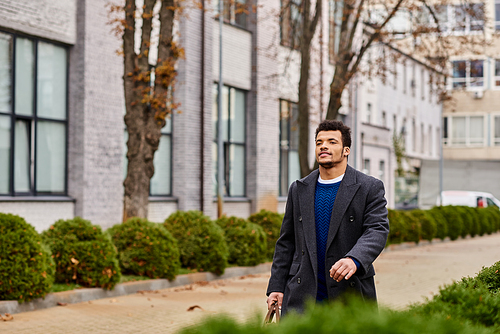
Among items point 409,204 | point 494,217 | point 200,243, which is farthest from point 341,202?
point 409,204

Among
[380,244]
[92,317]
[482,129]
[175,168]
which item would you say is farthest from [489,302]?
[482,129]

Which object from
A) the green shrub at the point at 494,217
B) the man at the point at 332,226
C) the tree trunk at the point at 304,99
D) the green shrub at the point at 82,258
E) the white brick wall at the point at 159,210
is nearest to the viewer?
the man at the point at 332,226

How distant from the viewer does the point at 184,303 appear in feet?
38.2

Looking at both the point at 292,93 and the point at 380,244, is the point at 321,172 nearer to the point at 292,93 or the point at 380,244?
the point at 380,244

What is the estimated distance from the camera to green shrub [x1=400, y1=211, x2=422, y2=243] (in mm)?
26703

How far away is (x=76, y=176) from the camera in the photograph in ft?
55.6

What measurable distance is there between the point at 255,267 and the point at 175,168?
5476mm

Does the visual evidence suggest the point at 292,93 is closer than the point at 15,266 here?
No

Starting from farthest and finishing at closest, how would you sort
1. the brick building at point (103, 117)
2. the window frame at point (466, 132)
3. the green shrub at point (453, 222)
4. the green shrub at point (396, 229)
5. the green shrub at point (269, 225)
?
the window frame at point (466, 132)
the green shrub at point (453, 222)
the green shrub at point (396, 229)
the green shrub at point (269, 225)
the brick building at point (103, 117)

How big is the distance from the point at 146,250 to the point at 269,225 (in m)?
5.32

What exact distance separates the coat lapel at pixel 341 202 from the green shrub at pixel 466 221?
93.6 ft

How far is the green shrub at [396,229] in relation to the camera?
25.7 metres

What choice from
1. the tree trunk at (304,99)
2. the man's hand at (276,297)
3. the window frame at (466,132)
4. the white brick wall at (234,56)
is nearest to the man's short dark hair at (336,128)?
the man's hand at (276,297)

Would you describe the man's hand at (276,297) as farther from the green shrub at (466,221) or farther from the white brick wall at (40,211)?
the green shrub at (466,221)
